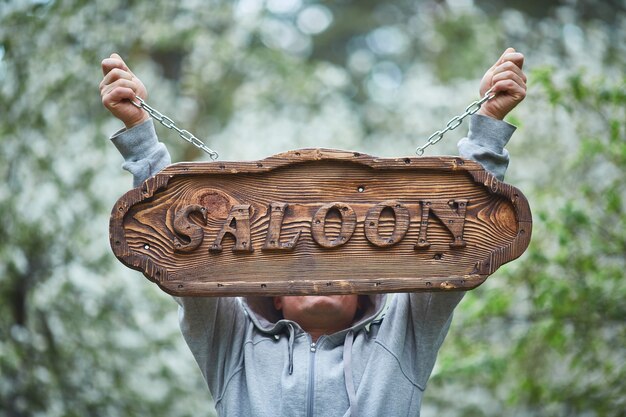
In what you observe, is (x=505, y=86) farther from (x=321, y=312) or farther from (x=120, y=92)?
(x=120, y=92)

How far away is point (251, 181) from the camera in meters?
2.54

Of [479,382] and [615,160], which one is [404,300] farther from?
[479,382]

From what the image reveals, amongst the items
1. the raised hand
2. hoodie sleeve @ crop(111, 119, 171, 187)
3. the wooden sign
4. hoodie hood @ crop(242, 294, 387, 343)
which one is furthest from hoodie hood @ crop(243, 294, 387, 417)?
the raised hand

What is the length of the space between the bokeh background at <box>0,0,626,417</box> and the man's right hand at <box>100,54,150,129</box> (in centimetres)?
237

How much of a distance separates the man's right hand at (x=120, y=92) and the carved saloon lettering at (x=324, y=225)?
32 centimetres

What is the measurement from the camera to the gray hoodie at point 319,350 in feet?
8.50

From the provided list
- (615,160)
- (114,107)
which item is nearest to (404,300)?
(114,107)

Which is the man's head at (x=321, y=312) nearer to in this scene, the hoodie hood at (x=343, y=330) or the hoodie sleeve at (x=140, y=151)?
the hoodie hood at (x=343, y=330)

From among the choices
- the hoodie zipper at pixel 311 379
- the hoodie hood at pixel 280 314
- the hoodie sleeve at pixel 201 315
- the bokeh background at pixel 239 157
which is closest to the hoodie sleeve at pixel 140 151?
the hoodie sleeve at pixel 201 315

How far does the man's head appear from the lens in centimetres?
278

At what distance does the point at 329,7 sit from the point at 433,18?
196 centimetres

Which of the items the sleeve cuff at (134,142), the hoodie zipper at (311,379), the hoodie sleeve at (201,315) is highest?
the sleeve cuff at (134,142)

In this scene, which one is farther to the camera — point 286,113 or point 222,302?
point 286,113

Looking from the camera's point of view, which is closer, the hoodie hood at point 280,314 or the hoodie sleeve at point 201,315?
the hoodie sleeve at point 201,315
